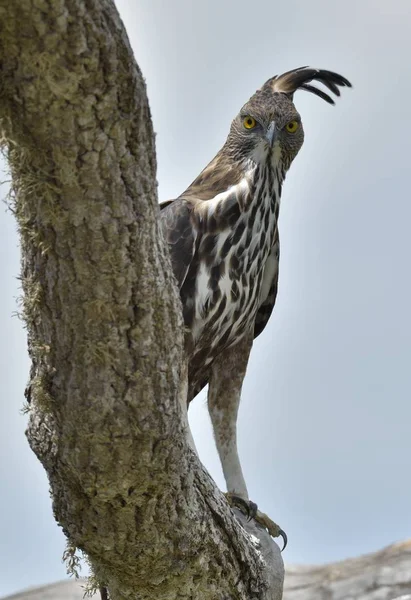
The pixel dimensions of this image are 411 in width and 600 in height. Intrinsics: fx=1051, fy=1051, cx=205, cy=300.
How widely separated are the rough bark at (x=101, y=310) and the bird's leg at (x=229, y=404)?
4.45 feet

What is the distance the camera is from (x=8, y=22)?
338cm

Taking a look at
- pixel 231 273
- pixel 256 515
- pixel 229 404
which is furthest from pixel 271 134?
pixel 256 515

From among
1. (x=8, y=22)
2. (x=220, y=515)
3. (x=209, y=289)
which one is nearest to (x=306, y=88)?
(x=209, y=289)

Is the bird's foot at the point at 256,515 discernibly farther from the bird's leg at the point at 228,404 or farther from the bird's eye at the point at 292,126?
the bird's eye at the point at 292,126

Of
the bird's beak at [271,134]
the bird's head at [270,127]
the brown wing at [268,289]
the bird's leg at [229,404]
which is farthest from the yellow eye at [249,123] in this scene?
the bird's leg at [229,404]

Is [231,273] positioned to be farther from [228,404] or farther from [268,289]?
[228,404]

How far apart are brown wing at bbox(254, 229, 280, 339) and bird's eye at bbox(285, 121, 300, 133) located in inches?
28.2

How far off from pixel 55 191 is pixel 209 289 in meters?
2.10

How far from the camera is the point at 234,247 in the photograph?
19.3ft

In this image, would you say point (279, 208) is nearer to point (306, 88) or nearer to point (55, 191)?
point (306, 88)

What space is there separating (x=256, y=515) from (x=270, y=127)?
235cm

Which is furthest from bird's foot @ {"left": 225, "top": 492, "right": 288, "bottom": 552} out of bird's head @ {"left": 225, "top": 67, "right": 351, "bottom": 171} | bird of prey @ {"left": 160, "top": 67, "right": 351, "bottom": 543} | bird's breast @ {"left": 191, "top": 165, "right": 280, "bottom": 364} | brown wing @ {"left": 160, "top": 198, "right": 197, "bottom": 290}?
bird's head @ {"left": 225, "top": 67, "right": 351, "bottom": 171}

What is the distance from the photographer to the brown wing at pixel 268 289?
6.44 metres

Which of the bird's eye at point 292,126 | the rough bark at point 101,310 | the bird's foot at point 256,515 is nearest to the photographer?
the rough bark at point 101,310
